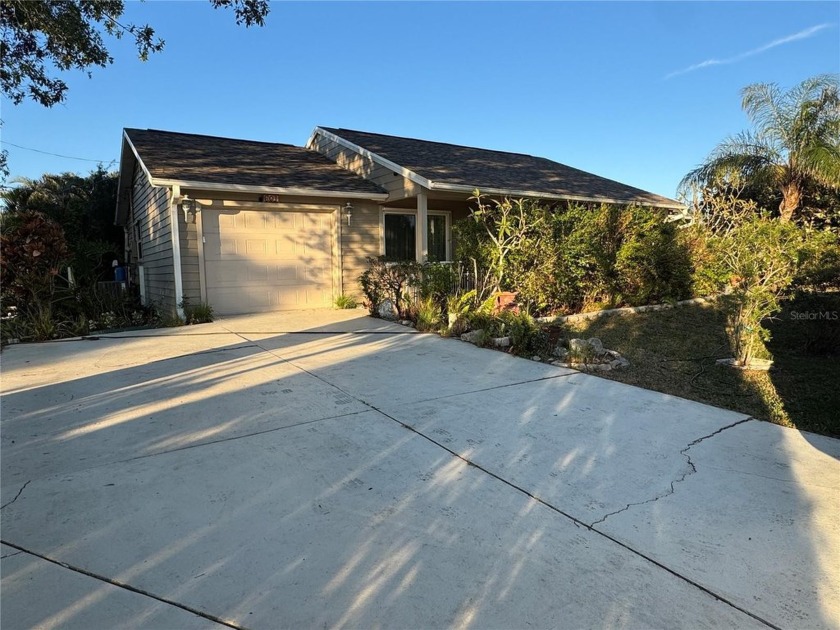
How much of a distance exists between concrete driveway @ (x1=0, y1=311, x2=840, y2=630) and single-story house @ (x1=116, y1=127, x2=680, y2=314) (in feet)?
17.1

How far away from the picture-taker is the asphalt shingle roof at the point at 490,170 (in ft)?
35.0

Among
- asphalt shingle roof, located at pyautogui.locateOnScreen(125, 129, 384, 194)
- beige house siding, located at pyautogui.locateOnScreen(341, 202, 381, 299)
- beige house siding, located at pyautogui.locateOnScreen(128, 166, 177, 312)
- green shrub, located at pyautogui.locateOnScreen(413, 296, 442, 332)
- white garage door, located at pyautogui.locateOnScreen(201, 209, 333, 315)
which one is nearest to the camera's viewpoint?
green shrub, located at pyautogui.locateOnScreen(413, 296, 442, 332)

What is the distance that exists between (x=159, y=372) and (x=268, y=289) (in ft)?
17.3

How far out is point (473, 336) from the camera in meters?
7.31

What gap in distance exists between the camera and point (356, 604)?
77.5 inches

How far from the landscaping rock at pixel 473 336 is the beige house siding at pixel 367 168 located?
3.74 meters

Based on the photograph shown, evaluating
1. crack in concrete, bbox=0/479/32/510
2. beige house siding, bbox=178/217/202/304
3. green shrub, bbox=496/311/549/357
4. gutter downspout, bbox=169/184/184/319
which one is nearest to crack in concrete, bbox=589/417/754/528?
green shrub, bbox=496/311/549/357

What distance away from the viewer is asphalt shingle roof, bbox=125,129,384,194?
967 centimetres

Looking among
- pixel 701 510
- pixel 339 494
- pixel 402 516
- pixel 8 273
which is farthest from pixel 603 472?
pixel 8 273

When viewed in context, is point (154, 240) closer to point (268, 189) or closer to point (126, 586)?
point (268, 189)

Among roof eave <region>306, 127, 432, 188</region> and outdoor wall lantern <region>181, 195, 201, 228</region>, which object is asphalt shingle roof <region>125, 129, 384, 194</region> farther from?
roof eave <region>306, 127, 432, 188</region>

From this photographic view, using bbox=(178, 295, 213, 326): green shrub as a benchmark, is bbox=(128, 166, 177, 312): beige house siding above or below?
above

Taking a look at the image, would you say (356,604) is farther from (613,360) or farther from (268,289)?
(268,289)

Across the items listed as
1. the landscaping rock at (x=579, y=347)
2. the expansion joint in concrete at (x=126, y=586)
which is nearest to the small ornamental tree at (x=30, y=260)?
the expansion joint in concrete at (x=126, y=586)
